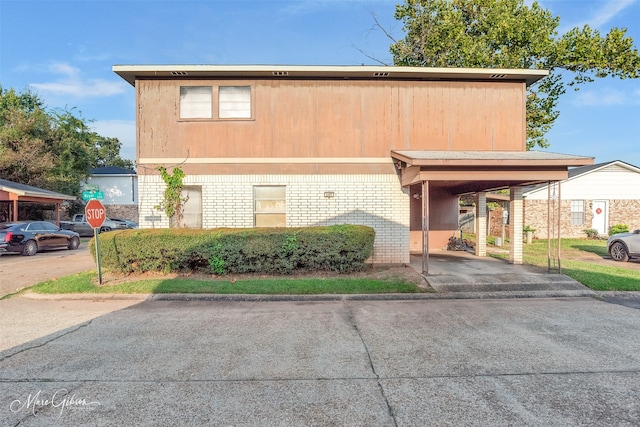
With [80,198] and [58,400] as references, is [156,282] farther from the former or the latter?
[80,198]

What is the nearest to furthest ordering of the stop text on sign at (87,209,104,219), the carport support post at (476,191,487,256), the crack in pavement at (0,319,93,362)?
the crack in pavement at (0,319,93,362)
the stop text on sign at (87,209,104,219)
the carport support post at (476,191,487,256)

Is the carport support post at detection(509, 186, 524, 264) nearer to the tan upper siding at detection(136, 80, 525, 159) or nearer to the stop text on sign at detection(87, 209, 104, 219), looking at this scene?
the tan upper siding at detection(136, 80, 525, 159)

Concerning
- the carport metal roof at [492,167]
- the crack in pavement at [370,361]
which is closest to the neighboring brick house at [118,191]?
the carport metal roof at [492,167]

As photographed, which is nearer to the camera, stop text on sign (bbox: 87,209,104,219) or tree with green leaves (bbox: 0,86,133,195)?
stop text on sign (bbox: 87,209,104,219)

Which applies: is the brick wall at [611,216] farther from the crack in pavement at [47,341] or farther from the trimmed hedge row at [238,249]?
the crack in pavement at [47,341]

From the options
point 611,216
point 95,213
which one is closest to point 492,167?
point 95,213

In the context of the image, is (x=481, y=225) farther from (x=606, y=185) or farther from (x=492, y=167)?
(x=606, y=185)

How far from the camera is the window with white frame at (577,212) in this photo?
21922mm

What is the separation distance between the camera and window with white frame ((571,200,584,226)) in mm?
21922

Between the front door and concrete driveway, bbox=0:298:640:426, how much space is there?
1926 cm

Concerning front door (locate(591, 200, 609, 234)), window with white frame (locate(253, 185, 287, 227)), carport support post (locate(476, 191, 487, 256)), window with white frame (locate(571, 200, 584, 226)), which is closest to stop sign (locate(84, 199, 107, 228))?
window with white frame (locate(253, 185, 287, 227))

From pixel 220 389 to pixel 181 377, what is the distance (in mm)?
591

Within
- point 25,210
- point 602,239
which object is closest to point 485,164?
point 602,239

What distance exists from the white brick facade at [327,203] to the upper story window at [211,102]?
72.9 inches
